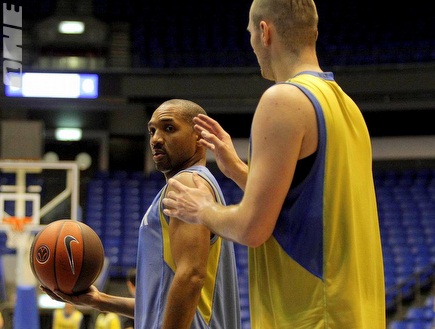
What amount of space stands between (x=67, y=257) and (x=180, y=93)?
12.8m

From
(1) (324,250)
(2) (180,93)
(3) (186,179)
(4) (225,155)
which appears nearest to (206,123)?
(4) (225,155)

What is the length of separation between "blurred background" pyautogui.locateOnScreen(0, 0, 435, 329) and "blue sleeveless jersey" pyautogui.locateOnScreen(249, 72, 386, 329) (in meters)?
11.1

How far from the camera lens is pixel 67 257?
2967mm

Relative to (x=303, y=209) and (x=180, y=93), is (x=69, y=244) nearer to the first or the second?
(x=303, y=209)

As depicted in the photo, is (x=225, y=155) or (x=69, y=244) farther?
(x=69, y=244)

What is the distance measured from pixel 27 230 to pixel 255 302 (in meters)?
8.71

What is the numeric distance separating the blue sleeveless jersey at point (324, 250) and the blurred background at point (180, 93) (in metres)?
11.1

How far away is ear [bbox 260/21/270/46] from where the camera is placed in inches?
78.2

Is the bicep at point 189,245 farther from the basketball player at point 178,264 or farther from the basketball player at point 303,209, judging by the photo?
the basketball player at point 303,209

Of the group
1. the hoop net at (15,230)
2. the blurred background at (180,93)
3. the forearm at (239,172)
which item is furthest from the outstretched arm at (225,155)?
the blurred background at (180,93)

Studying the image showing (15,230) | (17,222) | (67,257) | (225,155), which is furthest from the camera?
(17,222)

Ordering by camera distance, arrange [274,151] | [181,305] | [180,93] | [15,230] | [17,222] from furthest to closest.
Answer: [180,93]
[17,222]
[15,230]
[181,305]
[274,151]

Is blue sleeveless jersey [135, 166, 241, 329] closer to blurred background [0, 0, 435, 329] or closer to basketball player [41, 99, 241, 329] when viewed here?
basketball player [41, 99, 241, 329]

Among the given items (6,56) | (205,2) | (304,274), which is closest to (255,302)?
(304,274)
